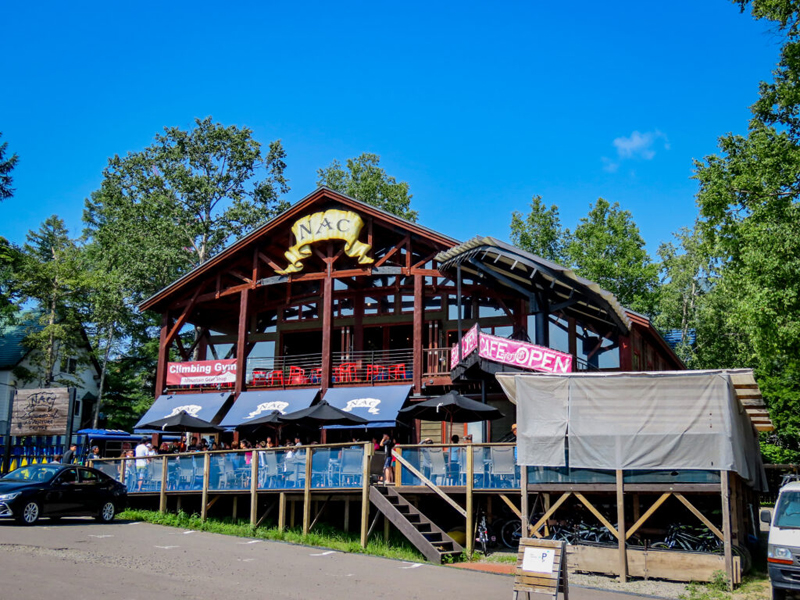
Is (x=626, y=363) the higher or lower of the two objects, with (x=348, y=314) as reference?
lower

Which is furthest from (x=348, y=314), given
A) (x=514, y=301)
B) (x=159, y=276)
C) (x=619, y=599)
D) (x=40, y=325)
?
(x=40, y=325)

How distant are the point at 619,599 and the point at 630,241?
30.9m

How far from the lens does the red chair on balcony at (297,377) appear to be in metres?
27.8

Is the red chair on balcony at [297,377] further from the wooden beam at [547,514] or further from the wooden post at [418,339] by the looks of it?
the wooden beam at [547,514]

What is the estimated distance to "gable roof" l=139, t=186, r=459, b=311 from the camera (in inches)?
1017

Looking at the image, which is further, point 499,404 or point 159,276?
point 159,276

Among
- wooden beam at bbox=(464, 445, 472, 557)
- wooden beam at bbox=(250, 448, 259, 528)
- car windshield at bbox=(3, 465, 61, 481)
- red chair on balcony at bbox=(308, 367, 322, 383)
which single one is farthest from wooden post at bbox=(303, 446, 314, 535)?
red chair on balcony at bbox=(308, 367, 322, 383)

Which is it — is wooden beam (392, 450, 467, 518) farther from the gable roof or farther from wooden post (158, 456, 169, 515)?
the gable roof

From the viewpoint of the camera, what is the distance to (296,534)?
60.1ft

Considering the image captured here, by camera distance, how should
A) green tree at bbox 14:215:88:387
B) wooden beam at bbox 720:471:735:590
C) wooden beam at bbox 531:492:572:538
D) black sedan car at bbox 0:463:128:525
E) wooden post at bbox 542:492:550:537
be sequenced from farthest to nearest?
green tree at bbox 14:215:88:387, black sedan car at bbox 0:463:128:525, wooden post at bbox 542:492:550:537, wooden beam at bbox 531:492:572:538, wooden beam at bbox 720:471:735:590

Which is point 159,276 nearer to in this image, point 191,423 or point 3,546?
point 191,423

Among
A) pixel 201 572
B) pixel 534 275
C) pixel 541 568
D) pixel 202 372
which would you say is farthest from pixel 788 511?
pixel 202 372

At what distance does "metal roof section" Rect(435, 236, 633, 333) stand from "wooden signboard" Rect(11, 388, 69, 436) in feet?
41.4

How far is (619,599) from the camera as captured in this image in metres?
12.4
